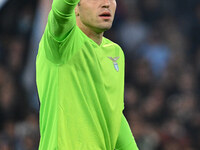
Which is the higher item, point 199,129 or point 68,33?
point 68,33

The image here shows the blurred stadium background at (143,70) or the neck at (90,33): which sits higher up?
the neck at (90,33)

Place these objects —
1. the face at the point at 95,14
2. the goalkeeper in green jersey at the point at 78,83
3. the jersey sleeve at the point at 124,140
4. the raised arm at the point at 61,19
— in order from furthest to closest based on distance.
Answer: the jersey sleeve at the point at 124,140, the face at the point at 95,14, the goalkeeper in green jersey at the point at 78,83, the raised arm at the point at 61,19

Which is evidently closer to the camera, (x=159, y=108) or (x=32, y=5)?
(x=159, y=108)

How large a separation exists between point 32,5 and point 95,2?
18.1 feet

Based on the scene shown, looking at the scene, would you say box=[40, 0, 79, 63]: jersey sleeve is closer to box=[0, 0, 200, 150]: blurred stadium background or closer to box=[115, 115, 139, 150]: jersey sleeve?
box=[115, 115, 139, 150]: jersey sleeve

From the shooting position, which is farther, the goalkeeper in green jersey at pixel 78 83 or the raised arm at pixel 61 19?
the goalkeeper in green jersey at pixel 78 83

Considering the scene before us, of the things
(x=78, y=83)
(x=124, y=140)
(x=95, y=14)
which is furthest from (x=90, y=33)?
(x=124, y=140)

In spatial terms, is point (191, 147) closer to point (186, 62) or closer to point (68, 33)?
point (186, 62)

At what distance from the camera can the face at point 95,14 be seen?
3779mm

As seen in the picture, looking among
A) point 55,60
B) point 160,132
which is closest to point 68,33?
point 55,60

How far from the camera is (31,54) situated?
862 cm

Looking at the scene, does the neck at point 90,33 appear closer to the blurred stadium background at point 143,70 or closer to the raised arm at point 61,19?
the raised arm at point 61,19

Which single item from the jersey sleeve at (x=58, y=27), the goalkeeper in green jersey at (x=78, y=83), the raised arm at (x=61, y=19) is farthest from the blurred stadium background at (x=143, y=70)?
the raised arm at (x=61, y=19)

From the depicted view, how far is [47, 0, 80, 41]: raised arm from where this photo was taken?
3229mm
